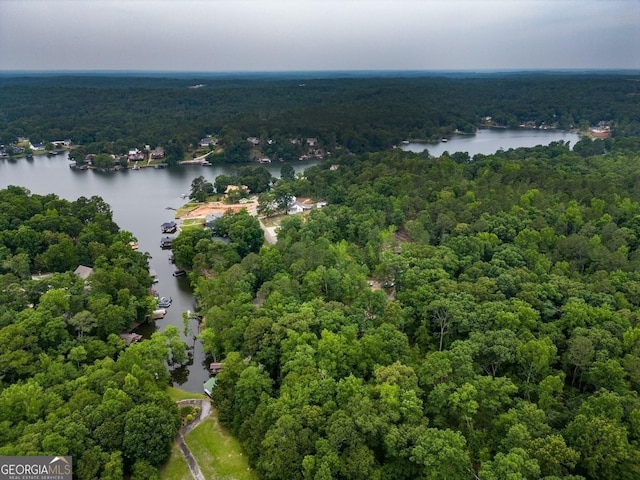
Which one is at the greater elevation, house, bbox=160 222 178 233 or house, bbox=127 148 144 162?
house, bbox=127 148 144 162

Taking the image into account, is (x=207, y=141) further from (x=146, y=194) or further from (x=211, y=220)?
(x=211, y=220)

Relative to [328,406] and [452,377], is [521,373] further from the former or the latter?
[328,406]

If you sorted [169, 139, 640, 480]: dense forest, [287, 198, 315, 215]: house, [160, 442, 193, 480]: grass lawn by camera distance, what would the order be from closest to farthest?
[169, 139, 640, 480]: dense forest → [160, 442, 193, 480]: grass lawn → [287, 198, 315, 215]: house

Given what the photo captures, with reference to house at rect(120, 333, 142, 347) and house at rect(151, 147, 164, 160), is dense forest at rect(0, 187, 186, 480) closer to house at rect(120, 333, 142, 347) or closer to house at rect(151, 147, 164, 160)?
house at rect(120, 333, 142, 347)

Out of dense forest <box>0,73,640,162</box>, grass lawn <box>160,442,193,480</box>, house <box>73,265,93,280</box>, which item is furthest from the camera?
dense forest <box>0,73,640,162</box>

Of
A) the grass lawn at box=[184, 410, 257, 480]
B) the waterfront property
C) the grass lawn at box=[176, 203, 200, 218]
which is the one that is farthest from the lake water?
the grass lawn at box=[184, 410, 257, 480]

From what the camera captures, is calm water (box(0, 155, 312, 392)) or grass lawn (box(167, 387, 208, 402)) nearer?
grass lawn (box(167, 387, 208, 402))

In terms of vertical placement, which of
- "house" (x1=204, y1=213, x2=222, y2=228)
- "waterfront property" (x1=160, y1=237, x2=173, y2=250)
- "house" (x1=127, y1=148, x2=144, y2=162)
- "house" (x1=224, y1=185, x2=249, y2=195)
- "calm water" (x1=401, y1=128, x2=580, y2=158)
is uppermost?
"calm water" (x1=401, y1=128, x2=580, y2=158)

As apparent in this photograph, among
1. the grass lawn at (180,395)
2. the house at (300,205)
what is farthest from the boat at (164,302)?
the house at (300,205)
